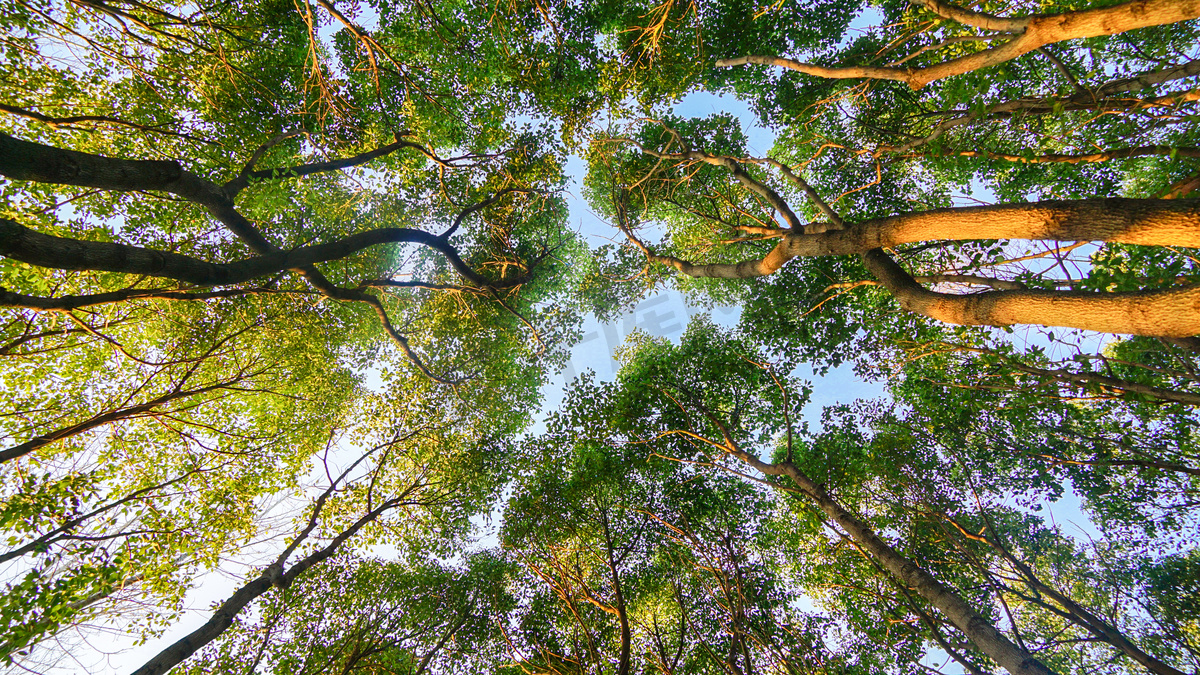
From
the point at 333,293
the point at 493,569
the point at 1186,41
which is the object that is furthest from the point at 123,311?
the point at 1186,41

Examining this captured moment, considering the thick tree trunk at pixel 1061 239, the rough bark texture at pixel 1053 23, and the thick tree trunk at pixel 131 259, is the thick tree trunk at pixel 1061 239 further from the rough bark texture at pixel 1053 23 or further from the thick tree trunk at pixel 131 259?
the thick tree trunk at pixel 131 259

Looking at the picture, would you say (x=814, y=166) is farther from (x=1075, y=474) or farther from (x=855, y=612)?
(x=855, y=612)

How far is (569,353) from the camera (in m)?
12.2

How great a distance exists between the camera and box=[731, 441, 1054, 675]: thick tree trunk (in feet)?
13.1

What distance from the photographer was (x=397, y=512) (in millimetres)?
10172

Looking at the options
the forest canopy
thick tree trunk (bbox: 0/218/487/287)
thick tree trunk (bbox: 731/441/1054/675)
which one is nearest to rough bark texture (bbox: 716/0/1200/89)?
the forest canopy

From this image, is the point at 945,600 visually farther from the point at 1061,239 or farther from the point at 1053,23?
the point at 1053,23

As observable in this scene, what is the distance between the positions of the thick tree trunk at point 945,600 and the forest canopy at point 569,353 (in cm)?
4

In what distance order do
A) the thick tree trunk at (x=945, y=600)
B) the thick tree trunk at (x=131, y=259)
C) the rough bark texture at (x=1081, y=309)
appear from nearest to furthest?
the rough bark texture at (x=1081, y=309), the thick tree trunk at (x=131, y=259), the thick tree trunk at (x=945, y=600)

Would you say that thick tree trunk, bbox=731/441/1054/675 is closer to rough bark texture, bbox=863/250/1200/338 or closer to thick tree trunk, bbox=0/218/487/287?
rough bark texture, bbox=863/250/1200/338

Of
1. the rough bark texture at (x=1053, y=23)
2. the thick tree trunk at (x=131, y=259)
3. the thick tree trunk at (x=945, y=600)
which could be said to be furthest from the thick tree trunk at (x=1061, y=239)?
the thick tree trunk at (x=131, y=259)

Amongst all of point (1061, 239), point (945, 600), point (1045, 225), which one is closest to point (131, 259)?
point (1045, 225)

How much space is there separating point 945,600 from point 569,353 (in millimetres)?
9745

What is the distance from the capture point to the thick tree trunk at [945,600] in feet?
13.1
